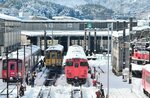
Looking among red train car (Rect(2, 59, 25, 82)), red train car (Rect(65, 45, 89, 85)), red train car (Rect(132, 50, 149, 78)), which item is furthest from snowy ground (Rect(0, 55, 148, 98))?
red train car (Rect(132, 50, 149, 78))

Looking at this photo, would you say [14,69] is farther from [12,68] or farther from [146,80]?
[146,80]

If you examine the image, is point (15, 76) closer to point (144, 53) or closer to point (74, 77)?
point (74, 77)

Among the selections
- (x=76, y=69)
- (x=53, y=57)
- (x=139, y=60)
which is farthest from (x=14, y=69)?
(x=139, y=60)

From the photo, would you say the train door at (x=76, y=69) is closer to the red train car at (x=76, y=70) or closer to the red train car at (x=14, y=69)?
the red train car at (x=76, y=70)

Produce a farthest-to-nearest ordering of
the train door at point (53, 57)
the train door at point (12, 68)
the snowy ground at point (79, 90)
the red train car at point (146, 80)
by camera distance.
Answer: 1. the train door at point (53, 57)
2. the train door at point (12, 68)
3. the snowy ground at point (79, 90)
4. the red train car at point (146, 80)

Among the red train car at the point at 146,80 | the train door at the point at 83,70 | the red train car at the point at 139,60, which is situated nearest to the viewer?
the red train car at the point at 146,80

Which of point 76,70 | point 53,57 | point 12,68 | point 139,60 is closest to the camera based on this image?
point 76,70

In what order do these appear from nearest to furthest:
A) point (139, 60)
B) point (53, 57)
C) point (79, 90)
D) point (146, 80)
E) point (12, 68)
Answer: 1. point (146, 80)
2. point (79, 90)
3. point (12, 68)
4. point (139, 60)
5. point (53, 57)

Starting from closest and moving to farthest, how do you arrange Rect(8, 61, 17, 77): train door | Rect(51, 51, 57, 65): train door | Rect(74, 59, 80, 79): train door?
Rect(74, 59, 80, 79): train door < Rect(8, 61, 17, 77): train door < Rect(51, 51, 57, 65): train door

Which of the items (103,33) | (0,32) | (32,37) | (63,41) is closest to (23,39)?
(32,37)

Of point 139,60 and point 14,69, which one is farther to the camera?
point 139,60

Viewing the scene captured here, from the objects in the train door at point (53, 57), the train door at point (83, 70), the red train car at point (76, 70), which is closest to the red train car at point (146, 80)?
the train door at point (83, 70)

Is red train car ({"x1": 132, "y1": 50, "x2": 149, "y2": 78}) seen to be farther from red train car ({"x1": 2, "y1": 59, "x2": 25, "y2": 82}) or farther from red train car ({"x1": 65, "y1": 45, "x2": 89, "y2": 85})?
red train car ({"x1": 2, "y1": 59, "x2": 25, "y2": 82})

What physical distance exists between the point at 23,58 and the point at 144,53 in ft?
42.4
